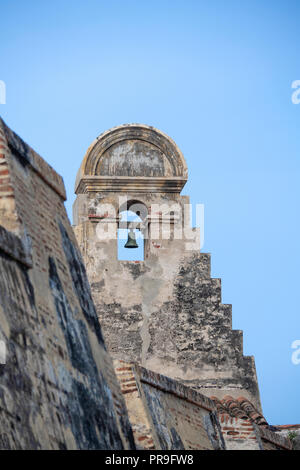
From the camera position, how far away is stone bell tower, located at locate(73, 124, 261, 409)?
57.1 feet

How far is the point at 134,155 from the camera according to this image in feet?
59.7

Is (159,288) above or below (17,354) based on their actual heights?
above

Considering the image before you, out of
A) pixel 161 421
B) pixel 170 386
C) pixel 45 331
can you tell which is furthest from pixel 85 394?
pixel 170 386

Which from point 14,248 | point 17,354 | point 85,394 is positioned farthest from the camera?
point 85,394

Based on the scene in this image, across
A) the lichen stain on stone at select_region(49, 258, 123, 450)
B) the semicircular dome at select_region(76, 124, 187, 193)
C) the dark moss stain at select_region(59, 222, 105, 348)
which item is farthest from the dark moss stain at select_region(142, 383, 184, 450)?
the semicircular dome at select_region(76, 124, 187, 193)

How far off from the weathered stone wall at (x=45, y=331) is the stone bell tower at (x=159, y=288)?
775 centimetres

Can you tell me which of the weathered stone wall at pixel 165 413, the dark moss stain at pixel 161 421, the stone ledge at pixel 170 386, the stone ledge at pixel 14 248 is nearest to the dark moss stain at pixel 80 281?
the weathered stone wall at pixel 165 413

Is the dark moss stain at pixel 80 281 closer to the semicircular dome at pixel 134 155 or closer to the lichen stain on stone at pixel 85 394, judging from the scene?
the lichen stain on stone at pixel 85 394

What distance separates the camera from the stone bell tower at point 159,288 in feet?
57.1

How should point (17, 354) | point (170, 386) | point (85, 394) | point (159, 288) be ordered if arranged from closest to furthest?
point (17, 354), point (85, 394), point (170, 386), point (159, 288)

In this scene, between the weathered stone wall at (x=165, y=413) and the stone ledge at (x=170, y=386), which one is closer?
the weathered stone wall at (x=165, y=413)

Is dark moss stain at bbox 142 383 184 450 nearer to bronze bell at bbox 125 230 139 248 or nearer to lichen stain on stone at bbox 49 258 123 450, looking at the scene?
lichen stain on stone at bbox 49 258 123 450

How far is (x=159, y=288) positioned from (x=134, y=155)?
2.32 meters

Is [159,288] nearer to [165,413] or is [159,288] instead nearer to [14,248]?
[165,413]
